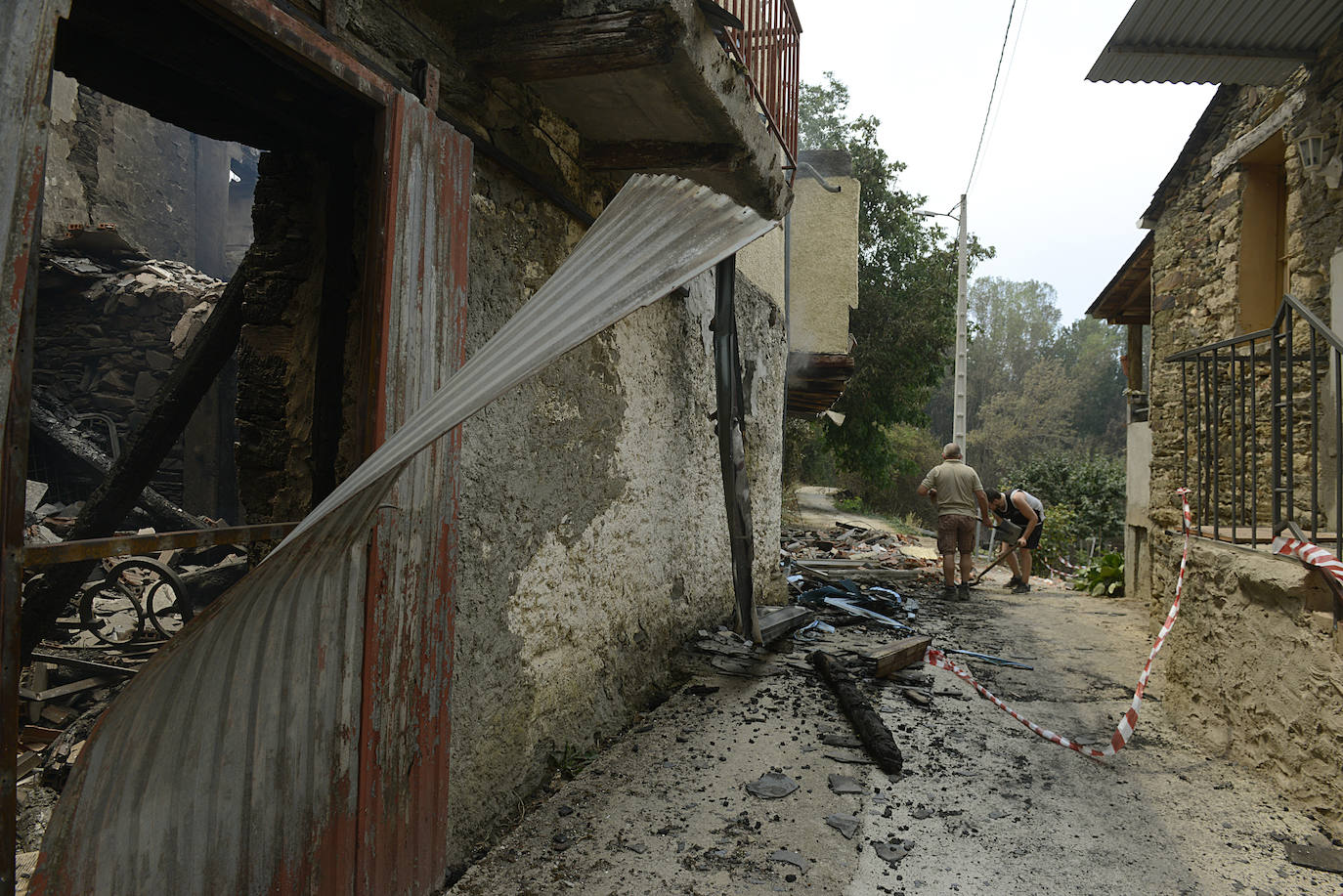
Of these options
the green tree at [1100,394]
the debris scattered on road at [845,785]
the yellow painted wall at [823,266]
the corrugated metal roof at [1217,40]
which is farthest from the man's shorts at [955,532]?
the green tree at [1100,394]

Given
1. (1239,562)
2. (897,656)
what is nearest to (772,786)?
(897,656)

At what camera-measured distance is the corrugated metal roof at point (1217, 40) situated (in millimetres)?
4234

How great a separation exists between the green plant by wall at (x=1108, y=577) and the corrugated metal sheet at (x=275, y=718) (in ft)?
30.8

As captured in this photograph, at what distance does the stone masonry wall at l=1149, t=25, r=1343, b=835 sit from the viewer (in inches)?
122

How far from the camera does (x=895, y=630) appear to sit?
6.31 meters

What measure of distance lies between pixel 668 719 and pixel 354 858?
2165 mm

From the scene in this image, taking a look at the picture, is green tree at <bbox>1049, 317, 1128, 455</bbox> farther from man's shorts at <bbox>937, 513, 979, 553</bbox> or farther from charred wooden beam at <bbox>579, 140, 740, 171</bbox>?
charred wooden beam at <bbox>579, 140, 740, 171</bbox>

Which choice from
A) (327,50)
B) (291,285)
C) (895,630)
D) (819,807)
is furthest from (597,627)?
(895,630)

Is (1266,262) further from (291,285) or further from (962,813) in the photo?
(291,285)

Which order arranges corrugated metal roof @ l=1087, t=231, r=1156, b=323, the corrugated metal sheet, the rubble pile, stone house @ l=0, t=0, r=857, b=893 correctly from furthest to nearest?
corrugated metal roof @ l=1087, t=231, r=1156, b=323
the rubble pile
stone house @ l=0, t=0, r=857, b=893
the corrugated metal sheet

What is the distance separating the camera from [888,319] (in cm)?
1734

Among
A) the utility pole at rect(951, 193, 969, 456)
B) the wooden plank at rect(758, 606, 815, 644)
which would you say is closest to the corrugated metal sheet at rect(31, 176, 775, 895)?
the wooden plank at rect(758, 606, 815, 644)

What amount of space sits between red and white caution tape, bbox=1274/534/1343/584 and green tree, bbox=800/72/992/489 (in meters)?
13.4

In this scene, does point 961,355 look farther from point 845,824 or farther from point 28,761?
point 28,761
